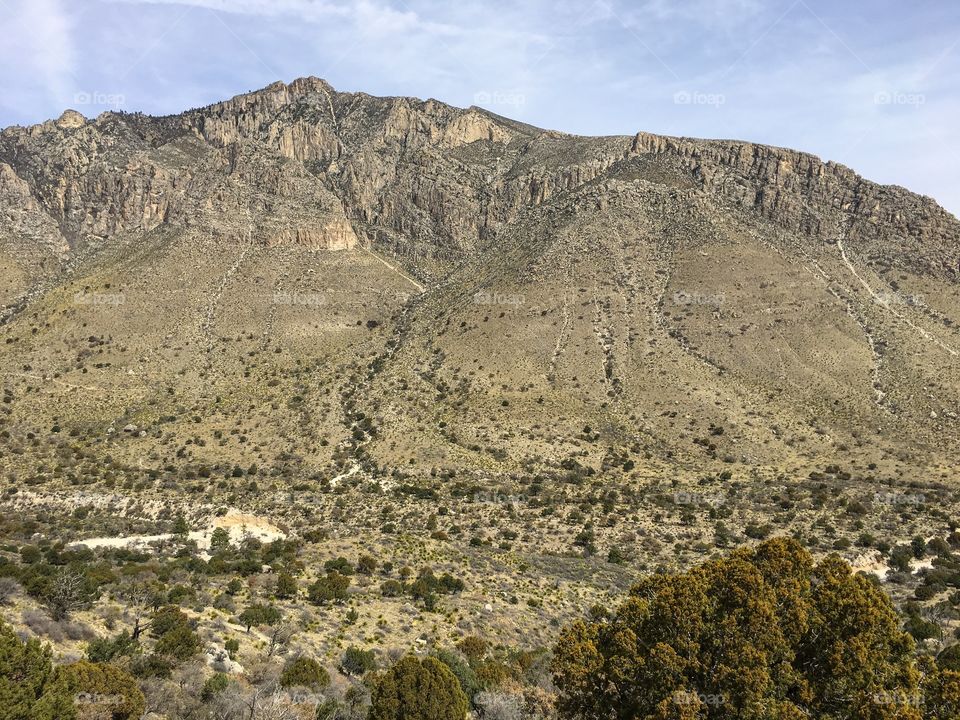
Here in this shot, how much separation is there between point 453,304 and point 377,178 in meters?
38.0

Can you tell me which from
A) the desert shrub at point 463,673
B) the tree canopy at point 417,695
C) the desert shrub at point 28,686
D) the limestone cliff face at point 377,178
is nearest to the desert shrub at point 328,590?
the desert shrub at point 463,673

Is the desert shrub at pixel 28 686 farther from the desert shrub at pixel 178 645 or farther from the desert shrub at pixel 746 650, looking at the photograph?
the desert shrub at pixel 746 650

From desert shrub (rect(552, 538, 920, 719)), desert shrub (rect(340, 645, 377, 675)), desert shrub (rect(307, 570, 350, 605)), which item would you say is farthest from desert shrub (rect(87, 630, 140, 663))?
desert shrub (rect(552, 538, 920, 719))

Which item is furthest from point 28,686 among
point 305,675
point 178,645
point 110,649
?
point 305,675

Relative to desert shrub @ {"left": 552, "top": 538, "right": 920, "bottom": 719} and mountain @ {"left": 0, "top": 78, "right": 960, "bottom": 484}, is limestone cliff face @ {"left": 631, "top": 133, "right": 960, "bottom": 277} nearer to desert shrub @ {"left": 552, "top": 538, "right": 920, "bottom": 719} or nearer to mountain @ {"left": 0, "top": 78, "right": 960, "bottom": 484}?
mountain @ {"left": 0, "top": 78, "right": 960, "bottom": 484}

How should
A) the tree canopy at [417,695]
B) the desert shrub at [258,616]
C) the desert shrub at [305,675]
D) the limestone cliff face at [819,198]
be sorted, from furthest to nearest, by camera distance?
the limestone cliff face at [819,198], the desert shrub at [258,616], the desert shrub at [305,675], the tree canopy at [417,695]

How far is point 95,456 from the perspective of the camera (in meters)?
51.3

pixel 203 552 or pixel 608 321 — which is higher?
pixel 608 321

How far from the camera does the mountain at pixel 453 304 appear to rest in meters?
55.8

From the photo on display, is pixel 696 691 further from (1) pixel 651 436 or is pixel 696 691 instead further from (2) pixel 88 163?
(2) pixel 88 163

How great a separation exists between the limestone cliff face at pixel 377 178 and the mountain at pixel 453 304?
1.50 ft

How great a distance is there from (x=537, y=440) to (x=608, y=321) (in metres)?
21.9

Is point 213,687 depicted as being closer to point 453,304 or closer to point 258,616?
point 258,616

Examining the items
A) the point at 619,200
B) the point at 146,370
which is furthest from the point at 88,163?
the point at 619,200
